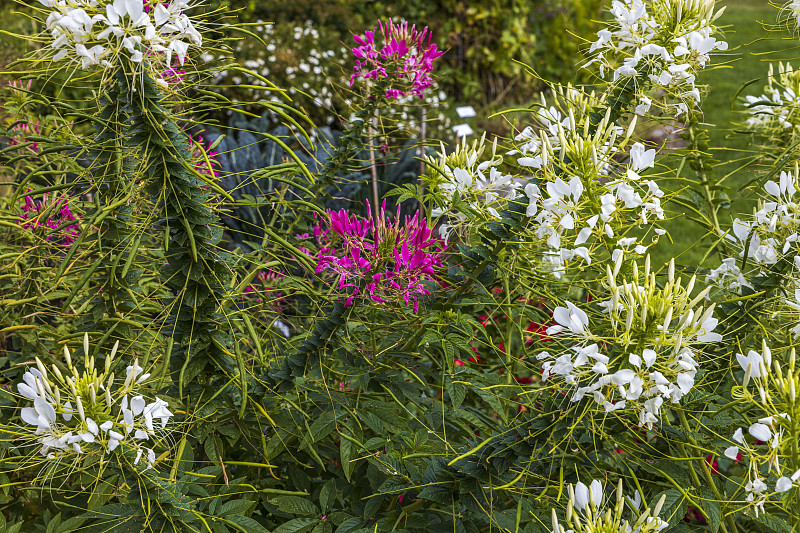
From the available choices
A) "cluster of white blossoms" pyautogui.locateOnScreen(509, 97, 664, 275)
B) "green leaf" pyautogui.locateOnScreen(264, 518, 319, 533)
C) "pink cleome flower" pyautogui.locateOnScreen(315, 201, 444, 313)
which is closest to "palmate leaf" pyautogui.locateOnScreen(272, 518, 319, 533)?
"green leaf" pyautogui.locateOnScreen(264, 518, 319, 533)

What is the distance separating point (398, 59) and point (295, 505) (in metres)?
1.18

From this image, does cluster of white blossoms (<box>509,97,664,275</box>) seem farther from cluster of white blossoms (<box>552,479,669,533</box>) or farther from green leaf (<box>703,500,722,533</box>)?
green leaf (<box>703,500,722,533</box>)

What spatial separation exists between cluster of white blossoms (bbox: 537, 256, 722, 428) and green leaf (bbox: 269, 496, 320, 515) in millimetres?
627

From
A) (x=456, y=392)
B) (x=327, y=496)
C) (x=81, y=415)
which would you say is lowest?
(x=327, y=496)

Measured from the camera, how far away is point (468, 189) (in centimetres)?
142

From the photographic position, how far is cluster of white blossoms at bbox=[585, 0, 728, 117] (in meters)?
1.20

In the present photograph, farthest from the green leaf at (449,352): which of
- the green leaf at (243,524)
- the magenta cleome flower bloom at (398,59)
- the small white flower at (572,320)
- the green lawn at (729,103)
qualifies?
the green lawn at (729,103)

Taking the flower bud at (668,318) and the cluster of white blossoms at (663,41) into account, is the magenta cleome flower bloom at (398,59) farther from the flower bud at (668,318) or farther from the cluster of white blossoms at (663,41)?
the flower bud at (668,318)

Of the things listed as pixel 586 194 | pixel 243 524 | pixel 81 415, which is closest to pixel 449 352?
pixel 586 194

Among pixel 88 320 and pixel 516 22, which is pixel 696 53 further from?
pixel 516 22

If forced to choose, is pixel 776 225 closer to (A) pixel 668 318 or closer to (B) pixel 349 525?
(A) pixel 668 318

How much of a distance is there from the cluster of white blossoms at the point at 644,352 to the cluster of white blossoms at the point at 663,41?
18.8 inches

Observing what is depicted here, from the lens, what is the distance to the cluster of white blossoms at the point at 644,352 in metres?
0.90

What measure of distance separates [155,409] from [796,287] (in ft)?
3.90
